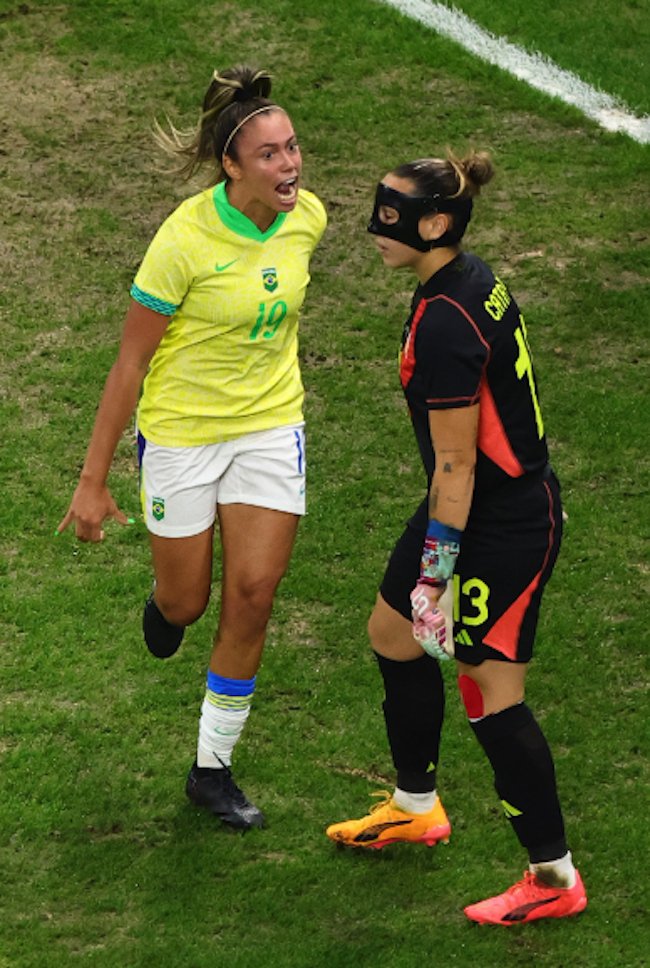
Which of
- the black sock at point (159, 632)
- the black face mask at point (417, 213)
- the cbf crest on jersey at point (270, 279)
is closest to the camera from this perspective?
the black face mask at point (417, 213)

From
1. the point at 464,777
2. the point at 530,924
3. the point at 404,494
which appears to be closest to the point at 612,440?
the point at 404,494

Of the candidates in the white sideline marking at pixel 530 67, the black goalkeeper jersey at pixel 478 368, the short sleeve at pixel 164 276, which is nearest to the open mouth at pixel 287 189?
the short sleeve at pixel 164 276

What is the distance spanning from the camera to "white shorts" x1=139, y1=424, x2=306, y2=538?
6.30 meters

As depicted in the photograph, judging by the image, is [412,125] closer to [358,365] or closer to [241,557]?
[358,365]

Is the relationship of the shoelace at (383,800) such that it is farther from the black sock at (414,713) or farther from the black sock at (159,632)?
the black sock at (159,632)

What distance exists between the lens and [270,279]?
20.3 ft

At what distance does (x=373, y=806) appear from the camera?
259 inches

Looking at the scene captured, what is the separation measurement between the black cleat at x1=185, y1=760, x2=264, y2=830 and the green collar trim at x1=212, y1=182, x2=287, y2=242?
1.84m

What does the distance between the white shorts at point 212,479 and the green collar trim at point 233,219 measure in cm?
66

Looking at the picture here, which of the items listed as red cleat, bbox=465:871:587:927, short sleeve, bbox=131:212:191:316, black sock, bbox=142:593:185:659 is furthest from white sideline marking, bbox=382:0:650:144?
red cleat, bbox=465:871:587:927

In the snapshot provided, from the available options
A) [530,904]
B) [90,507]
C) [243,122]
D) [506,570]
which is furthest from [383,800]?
[243,122]

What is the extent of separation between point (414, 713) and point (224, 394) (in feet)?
4.01

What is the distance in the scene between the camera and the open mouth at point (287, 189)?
6070 mm

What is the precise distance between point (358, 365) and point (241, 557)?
10.0ft
